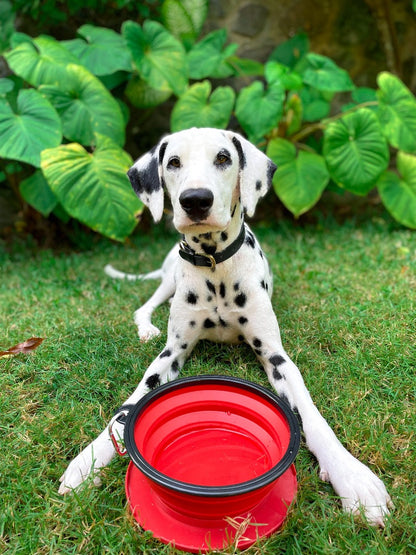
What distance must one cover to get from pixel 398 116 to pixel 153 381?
10.6ft

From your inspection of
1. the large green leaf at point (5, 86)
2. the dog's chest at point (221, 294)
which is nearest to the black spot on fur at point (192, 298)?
the dog's chest at point (221, 294)

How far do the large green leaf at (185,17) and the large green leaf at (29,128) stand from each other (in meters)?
1.65

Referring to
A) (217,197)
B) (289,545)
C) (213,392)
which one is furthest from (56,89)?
(289,545)

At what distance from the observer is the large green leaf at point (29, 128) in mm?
3336

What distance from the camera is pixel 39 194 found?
3.91 metres

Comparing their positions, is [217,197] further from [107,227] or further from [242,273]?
[107,227]

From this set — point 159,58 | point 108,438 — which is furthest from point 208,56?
point 108,438

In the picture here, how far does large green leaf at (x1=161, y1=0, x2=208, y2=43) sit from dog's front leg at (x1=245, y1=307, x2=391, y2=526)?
333cm

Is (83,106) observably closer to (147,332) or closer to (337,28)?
(147,332)

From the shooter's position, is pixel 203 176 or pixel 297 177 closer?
pixel 203 176

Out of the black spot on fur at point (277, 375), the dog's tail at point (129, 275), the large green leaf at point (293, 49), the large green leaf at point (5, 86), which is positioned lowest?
the dog's tail at point (129, 275)

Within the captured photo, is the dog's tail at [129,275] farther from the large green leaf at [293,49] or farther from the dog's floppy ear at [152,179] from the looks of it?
the large green leaf at [293,49]

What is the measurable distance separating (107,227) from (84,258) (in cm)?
93

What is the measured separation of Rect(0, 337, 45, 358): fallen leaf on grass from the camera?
2479mm
